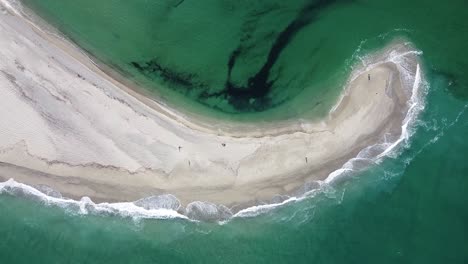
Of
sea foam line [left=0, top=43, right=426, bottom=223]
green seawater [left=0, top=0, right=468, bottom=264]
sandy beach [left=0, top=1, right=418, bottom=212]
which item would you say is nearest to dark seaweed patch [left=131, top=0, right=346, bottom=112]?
green seawater [left=0, top=0, right=468, bottom=264]

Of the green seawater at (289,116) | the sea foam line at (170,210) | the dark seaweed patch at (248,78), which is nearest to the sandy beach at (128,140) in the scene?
the sea foam line at (170,210)

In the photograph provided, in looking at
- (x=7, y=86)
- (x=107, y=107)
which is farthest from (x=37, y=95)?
(x=107, y=107)

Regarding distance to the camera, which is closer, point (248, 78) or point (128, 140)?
point (128, 140)

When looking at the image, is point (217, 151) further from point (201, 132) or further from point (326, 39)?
point (326, 39)

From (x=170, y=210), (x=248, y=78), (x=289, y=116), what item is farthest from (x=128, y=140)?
(x=289, y=116)

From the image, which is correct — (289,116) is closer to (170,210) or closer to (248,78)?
(248,78)

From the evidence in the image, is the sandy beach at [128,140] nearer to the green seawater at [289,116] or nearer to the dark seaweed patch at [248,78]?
the green seawater at [289,116]
